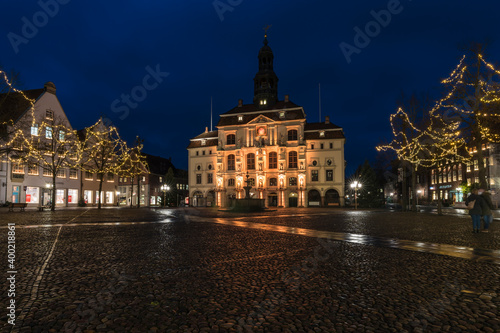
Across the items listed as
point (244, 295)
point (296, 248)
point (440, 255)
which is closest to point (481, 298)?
point (244, 295)

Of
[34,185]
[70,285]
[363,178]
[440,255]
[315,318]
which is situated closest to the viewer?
[315,318]

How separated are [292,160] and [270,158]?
4.27 m

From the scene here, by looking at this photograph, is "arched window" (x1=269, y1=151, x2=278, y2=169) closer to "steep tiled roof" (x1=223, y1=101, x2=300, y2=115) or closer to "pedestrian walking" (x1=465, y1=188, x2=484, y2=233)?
"steep tiled roof" (x1=223, y1=101, x2=300, y2=115)

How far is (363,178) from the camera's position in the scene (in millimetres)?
60500

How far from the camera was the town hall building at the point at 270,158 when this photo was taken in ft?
202

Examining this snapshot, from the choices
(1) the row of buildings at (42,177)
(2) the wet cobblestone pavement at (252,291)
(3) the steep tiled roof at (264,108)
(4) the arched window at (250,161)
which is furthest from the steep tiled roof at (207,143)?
(2) the wet cobblestone pavement at (252,291)

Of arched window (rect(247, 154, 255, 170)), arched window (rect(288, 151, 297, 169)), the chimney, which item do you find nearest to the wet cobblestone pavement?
the chimney

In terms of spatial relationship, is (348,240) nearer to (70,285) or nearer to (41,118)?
(70,285)

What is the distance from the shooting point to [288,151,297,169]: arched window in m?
63.1

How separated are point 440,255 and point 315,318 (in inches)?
226

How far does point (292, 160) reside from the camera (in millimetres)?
63219

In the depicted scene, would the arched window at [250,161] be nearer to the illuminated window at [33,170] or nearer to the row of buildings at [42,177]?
the row of buildings at [42,177]

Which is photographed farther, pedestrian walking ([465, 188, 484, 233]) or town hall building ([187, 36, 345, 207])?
town hall building ([187, 36, 345, 207])

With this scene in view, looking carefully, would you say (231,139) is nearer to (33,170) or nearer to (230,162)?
(230,162)
